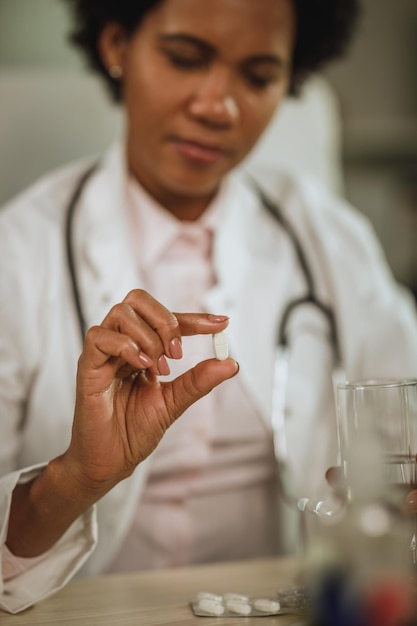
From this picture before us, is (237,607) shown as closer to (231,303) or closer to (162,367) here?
(162,367)

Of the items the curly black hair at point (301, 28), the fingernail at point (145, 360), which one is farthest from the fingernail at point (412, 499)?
the curly black hair at point (301, 28)

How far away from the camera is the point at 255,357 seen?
44.7 inches

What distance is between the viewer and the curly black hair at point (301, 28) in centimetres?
119

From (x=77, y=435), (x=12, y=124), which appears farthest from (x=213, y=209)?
(x=77, y=435)

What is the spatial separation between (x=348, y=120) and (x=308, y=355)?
1.60m

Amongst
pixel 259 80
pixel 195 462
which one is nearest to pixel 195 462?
pixel 195 462

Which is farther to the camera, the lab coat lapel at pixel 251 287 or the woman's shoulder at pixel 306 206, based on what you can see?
the woman's shoulder at pixel 306 206

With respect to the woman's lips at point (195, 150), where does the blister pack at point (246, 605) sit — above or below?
below

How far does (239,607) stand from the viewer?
0.70m

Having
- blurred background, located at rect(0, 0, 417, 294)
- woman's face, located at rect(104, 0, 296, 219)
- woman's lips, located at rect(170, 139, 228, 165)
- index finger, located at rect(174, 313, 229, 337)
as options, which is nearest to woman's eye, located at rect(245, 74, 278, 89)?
woman's face, located at rect(104, 0, 296, 219)

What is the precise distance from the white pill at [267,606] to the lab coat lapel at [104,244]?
45 cm

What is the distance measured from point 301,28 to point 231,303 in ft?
1.64

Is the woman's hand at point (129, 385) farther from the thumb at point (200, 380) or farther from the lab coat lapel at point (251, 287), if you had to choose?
the lab coat lapel at point (251, 287)

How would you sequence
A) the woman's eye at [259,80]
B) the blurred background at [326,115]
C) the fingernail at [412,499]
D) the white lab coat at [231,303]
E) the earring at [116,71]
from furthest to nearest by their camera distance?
the blurred background at [326,115] < the earring at [116,71] < the woman's eye at [259,80] < the white lab coat at [231,303] < the fingernail at [412,499]
